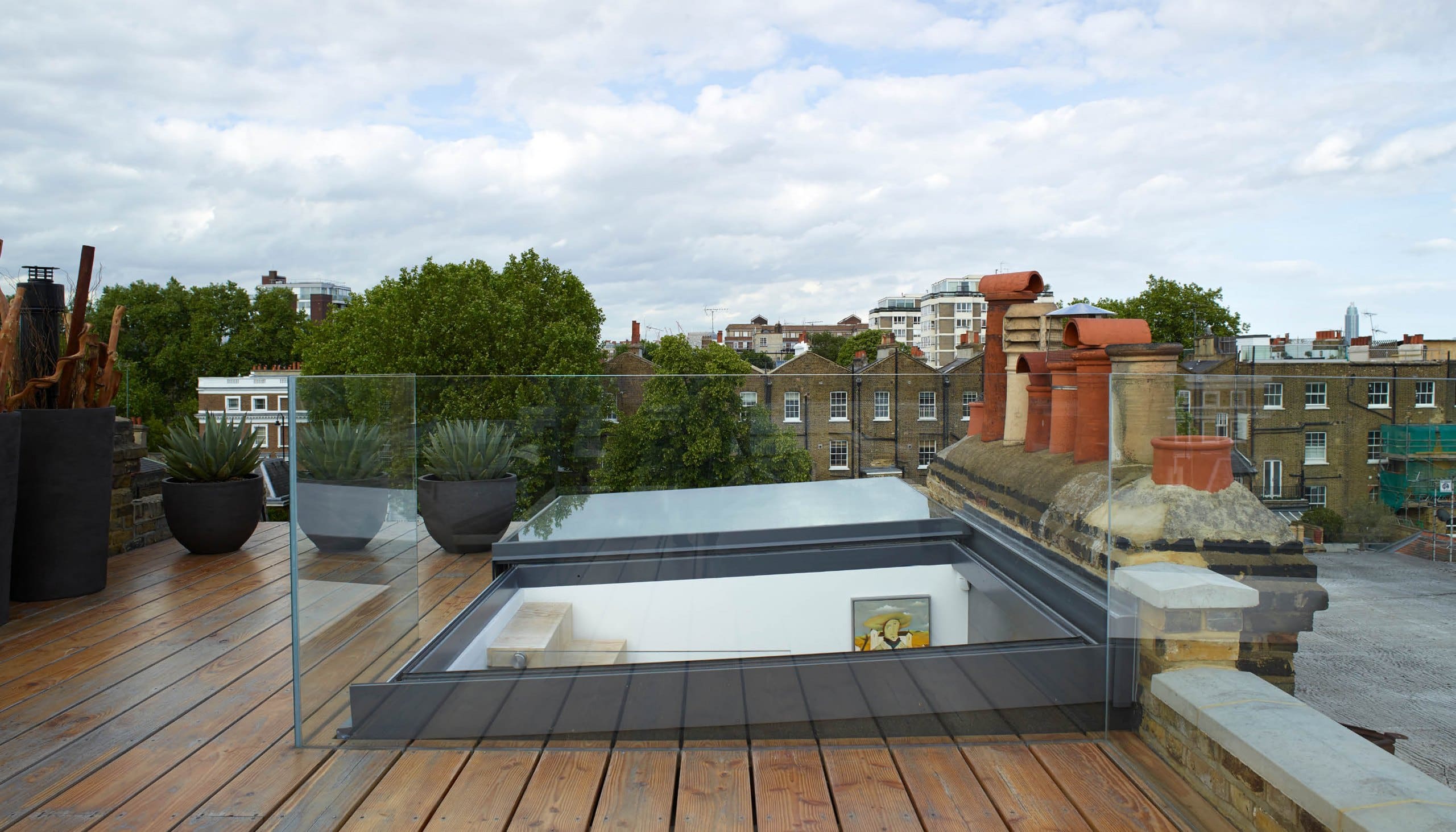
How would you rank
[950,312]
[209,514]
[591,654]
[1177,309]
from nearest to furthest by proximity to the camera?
[591,654] → [209,514] → [1177,309] → [950,312]

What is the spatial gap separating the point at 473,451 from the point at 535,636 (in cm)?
78

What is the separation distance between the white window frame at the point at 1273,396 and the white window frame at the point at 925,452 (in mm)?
1236

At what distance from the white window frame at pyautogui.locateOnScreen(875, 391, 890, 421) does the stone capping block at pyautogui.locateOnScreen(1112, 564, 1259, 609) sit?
1.16m

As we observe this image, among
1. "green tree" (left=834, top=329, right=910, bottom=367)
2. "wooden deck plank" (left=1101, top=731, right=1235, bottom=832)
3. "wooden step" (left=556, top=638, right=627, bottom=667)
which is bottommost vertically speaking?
"wooden deck plank" (left=1101, top=731, right=1235, bottom=832)

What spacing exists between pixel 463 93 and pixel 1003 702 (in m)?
12.2

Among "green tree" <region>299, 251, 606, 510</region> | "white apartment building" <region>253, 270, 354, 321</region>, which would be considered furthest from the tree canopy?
"white apartment building" <region>253, 270, 354, 321</region>

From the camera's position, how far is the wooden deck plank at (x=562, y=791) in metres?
1.98

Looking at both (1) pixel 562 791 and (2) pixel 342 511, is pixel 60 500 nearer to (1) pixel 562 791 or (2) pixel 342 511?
(2) pixel 342 511

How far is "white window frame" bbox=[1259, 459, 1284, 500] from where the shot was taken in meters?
2.12

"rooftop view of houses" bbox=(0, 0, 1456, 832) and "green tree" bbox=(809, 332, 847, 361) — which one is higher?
"green tree" bbox=(809, 332, 847, 361)

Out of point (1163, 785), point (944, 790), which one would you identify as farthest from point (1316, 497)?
point (944, 790)

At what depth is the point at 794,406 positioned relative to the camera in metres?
3.21

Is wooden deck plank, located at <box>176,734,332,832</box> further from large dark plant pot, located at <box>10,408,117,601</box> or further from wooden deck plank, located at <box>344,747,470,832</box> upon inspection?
large dark plant pot, located at <box>10,408,117,601</box>

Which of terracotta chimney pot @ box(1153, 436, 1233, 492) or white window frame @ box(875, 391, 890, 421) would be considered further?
white window frame @ box(875, 391, 890, 421)
